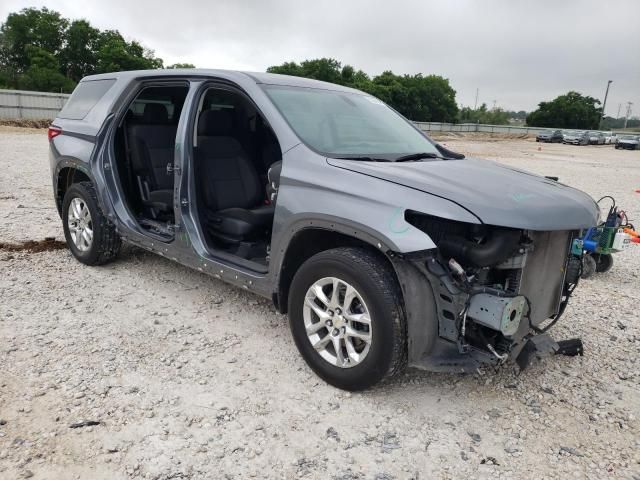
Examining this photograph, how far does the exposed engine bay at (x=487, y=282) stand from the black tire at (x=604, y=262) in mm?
2957

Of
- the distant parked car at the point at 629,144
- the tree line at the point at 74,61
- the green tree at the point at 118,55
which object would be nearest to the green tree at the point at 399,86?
the tree line at the point at 74,61

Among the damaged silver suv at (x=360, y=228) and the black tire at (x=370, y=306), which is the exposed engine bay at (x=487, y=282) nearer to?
the damaged silver suv at (x=360, y=228)

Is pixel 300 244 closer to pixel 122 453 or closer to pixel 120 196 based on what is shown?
pixel 122 453

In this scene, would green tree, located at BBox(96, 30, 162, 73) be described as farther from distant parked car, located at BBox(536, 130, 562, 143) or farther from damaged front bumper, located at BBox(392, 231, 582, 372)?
damaged front bumper, located at BBox(392, 231, 582, 372)

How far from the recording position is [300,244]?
325 centimetres

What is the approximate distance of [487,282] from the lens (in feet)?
9.59

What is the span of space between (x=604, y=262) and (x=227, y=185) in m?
4.24

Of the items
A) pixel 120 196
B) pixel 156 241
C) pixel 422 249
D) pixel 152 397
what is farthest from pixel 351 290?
pixel 120 196

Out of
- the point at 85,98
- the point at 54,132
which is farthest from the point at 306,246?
the point at 54,132

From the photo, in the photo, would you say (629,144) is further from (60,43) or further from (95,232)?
(60,43)

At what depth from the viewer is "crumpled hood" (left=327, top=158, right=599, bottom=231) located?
2572 mm

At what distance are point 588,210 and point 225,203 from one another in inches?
113

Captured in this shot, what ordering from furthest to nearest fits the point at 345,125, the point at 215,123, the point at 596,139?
the point at 596,139
the point at 215,123
the point at 345,125

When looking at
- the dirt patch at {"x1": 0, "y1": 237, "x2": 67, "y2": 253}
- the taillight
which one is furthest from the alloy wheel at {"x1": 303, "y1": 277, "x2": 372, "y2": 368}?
the dirt patch at {"x1": 0, "y1": 237, "x2": 67, "y2": 253}
